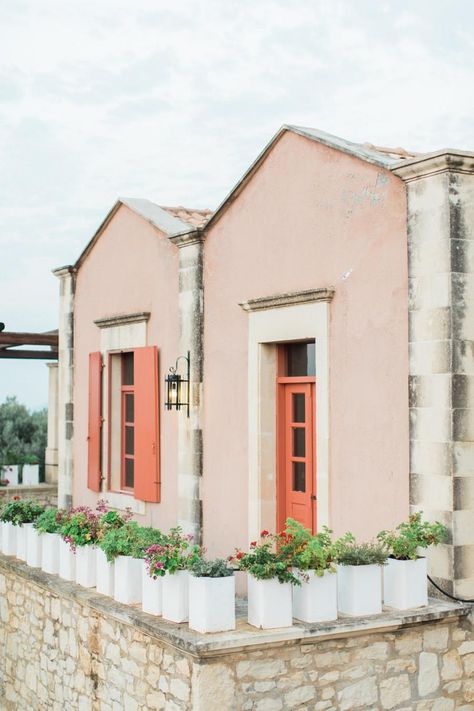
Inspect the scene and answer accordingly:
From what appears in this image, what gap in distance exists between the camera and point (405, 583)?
20.0 ft

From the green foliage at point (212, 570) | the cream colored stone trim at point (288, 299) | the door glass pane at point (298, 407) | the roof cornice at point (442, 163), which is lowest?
the green foliage at point (212, 570)

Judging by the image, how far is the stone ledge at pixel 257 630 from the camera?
5.37 metres

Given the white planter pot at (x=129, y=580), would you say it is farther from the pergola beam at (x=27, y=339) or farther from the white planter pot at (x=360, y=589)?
the pergola beam at (x=27, y=339)

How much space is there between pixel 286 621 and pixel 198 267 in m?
4.24

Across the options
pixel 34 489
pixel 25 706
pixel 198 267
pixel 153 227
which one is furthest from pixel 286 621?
pixel 34 489

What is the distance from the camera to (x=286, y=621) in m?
5.66

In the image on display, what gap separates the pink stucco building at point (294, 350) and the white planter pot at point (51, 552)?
5.03 ft

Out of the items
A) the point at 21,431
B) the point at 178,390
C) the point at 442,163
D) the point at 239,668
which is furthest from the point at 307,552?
the point at 21,431

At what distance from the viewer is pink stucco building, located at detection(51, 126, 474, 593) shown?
6328mm

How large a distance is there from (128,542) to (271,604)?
143cm

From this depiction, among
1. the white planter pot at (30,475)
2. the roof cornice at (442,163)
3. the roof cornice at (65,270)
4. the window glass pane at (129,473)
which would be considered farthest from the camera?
the white planter pot at (30,475)

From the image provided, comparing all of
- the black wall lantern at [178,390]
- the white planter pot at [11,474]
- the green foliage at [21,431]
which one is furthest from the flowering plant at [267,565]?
the green foliage at [21,431]

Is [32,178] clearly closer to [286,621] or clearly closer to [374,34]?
[374,34]

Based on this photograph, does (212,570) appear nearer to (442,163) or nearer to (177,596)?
(177,596)
